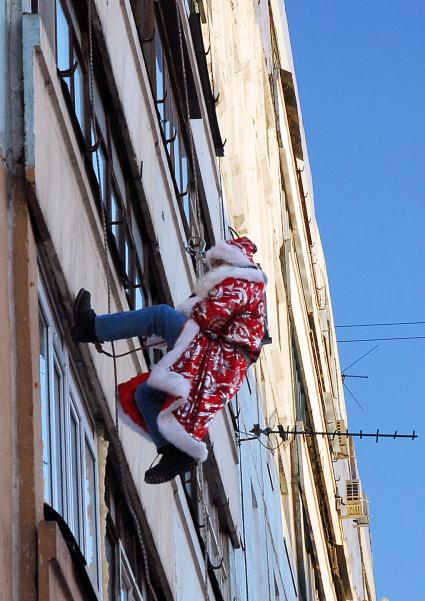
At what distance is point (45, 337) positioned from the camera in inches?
482

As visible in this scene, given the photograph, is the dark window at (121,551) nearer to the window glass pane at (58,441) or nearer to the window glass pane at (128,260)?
the window glass pane at (58,441)

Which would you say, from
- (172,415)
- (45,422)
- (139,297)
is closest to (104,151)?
(139,297)

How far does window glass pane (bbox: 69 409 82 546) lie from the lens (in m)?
12.6

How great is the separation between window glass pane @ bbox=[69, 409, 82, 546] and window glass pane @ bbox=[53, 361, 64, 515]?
278 millimetres

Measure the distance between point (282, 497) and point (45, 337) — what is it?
24105 millimetres

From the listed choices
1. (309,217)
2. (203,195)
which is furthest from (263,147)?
(309,217)

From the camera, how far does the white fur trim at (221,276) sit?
41.4 ft

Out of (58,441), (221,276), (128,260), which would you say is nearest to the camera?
(58,441)

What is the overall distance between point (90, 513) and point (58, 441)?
1.07 m

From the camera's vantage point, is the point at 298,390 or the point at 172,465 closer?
the point at 172,465

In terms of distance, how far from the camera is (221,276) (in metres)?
12.6

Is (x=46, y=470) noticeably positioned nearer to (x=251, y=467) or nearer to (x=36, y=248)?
(x=36, y=248)

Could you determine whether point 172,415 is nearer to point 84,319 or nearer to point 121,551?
point 84,319

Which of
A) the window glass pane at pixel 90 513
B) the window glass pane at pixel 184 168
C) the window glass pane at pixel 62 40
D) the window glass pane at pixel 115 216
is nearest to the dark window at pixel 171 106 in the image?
the window glass pane at pixel 184 168
